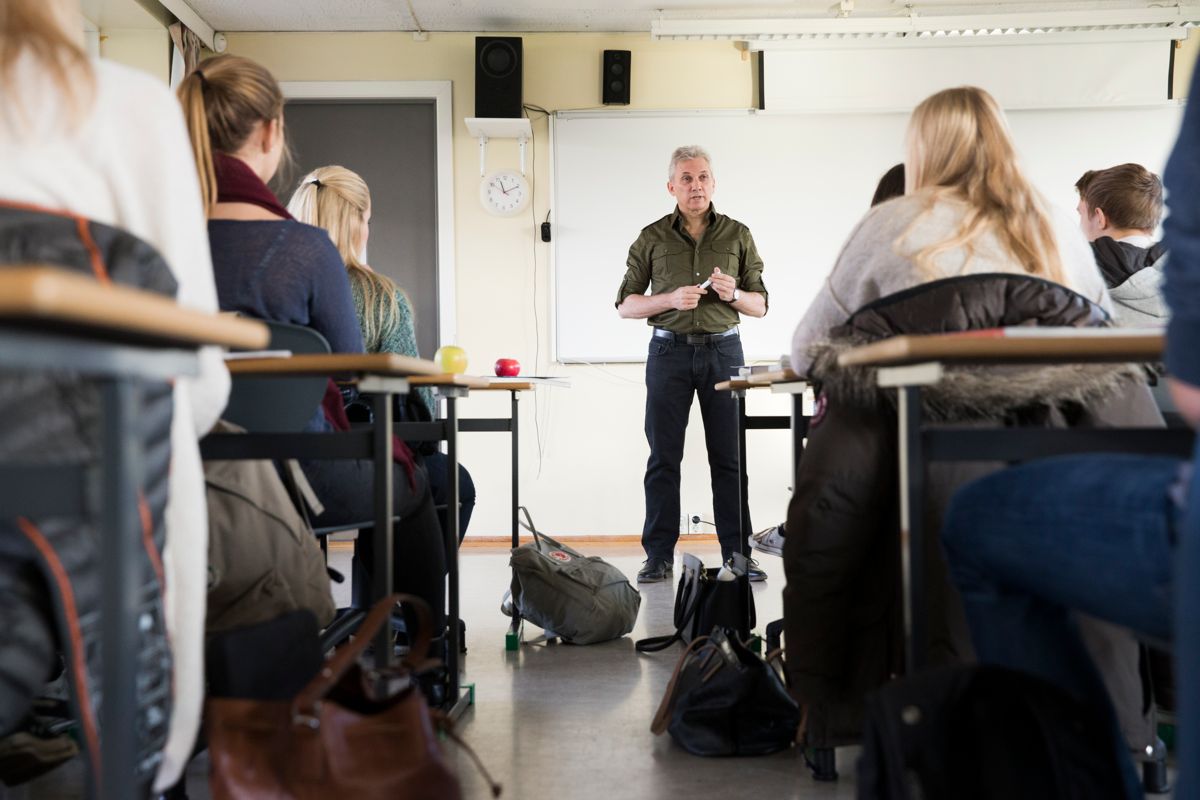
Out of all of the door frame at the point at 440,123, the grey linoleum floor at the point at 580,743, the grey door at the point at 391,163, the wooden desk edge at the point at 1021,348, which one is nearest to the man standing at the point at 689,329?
the grey linoleum floor at the point at 580,743

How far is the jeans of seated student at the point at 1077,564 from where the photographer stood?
627 millimetres

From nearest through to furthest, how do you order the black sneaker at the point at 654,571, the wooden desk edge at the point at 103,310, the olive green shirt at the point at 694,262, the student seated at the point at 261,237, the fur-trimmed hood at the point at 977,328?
the wooden desk edge at the point at 103,310 → the fur-trimmed hood at the point at 977,328 → the student seated at the point at 261,237 → the black sneaker at the point at 654,571 → the olive green shirt at the point at 694,262

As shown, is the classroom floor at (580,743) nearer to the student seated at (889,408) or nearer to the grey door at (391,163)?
the student seated at (889,408)

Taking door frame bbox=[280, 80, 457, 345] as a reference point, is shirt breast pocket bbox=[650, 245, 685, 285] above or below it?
below

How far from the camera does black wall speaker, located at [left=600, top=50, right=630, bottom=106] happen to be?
5.00 m

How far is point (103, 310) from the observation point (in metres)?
0.62

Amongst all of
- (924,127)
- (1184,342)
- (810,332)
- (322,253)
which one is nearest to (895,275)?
(810,332)

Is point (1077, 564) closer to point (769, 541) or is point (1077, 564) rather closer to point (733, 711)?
point (733, 711)

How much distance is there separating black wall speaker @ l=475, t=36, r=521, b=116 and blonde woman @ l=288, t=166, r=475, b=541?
244cm

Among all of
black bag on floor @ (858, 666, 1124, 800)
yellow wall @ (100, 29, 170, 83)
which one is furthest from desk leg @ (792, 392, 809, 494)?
yellow wall @ (100, 29, 170, 83)

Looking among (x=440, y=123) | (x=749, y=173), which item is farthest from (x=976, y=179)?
(x=440, y=123)

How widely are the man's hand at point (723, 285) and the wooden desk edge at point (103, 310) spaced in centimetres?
318

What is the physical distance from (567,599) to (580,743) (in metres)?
→ 0.85

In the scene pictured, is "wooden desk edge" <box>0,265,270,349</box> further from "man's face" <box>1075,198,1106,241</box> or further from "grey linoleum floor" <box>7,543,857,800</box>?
"man's face" <box>1075,198,1106,241</box>
